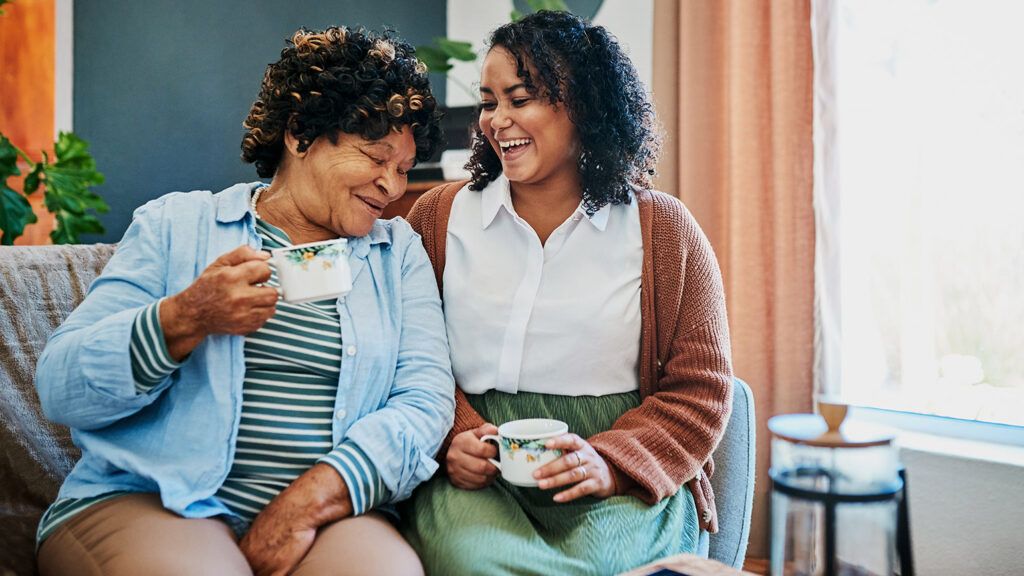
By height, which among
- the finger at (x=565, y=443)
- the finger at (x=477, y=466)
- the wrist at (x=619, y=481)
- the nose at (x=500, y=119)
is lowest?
the wrist at (x=619, y=481)

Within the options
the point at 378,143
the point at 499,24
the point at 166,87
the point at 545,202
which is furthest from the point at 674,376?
the point at 499,24

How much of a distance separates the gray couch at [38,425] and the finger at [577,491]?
1.17 feet

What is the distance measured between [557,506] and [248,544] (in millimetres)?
473

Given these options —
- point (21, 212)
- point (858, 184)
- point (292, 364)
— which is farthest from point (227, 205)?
point (858, 184)

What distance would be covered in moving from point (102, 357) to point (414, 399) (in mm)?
453

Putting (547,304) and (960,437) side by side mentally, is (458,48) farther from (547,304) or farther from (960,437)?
(960,437)

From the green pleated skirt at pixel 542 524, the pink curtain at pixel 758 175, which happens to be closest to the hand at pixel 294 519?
the green pleated skirt at pixel 542 524

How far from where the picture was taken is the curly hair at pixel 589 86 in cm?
153

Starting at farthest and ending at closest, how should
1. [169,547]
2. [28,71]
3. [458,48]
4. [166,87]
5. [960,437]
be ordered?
[166,87]
[28,71]
[458,48]
[960,437]
[169,547]

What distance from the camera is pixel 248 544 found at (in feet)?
3.84

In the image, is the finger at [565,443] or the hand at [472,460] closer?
the finger at [565,443]

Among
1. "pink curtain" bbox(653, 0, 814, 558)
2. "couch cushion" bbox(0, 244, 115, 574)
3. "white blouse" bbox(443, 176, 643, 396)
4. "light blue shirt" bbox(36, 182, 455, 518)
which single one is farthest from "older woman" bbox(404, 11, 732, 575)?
"pink curtain" bbox(653, 0, 814, 558)

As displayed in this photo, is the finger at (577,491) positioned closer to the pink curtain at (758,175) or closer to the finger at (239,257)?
the finger at (239,257)

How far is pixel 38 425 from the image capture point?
1.40 m
